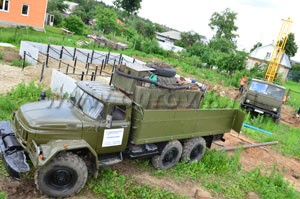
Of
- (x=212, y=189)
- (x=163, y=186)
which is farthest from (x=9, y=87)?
(x=212, y=189)

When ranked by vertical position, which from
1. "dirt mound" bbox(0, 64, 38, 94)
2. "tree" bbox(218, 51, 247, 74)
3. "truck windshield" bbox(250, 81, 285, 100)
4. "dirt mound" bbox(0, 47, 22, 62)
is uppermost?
"tree" bbox(218, 51, 247, 74)

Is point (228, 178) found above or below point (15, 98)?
below

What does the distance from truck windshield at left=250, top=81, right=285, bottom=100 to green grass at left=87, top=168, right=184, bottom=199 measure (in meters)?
10.4

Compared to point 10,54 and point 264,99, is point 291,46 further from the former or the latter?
point 10,54

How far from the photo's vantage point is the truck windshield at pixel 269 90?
14.7 m

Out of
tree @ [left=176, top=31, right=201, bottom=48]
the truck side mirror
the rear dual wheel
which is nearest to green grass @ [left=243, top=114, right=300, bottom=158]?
the rear dual wheel

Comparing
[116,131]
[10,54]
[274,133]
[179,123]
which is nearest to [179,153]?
[179,123]

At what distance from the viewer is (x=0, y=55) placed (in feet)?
49.4

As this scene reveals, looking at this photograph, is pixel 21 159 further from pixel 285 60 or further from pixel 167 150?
pixel 285 60

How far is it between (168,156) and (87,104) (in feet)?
7.99

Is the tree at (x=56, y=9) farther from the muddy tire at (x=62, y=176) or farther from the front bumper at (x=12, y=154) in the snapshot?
the muddy tire at (x=62, y=176)

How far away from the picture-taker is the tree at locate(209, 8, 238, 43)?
2186 inches

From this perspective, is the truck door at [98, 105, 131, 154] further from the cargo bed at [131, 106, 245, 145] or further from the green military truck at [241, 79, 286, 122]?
the green military truck at [241, 79, 286, 122]

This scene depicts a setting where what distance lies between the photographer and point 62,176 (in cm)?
515
